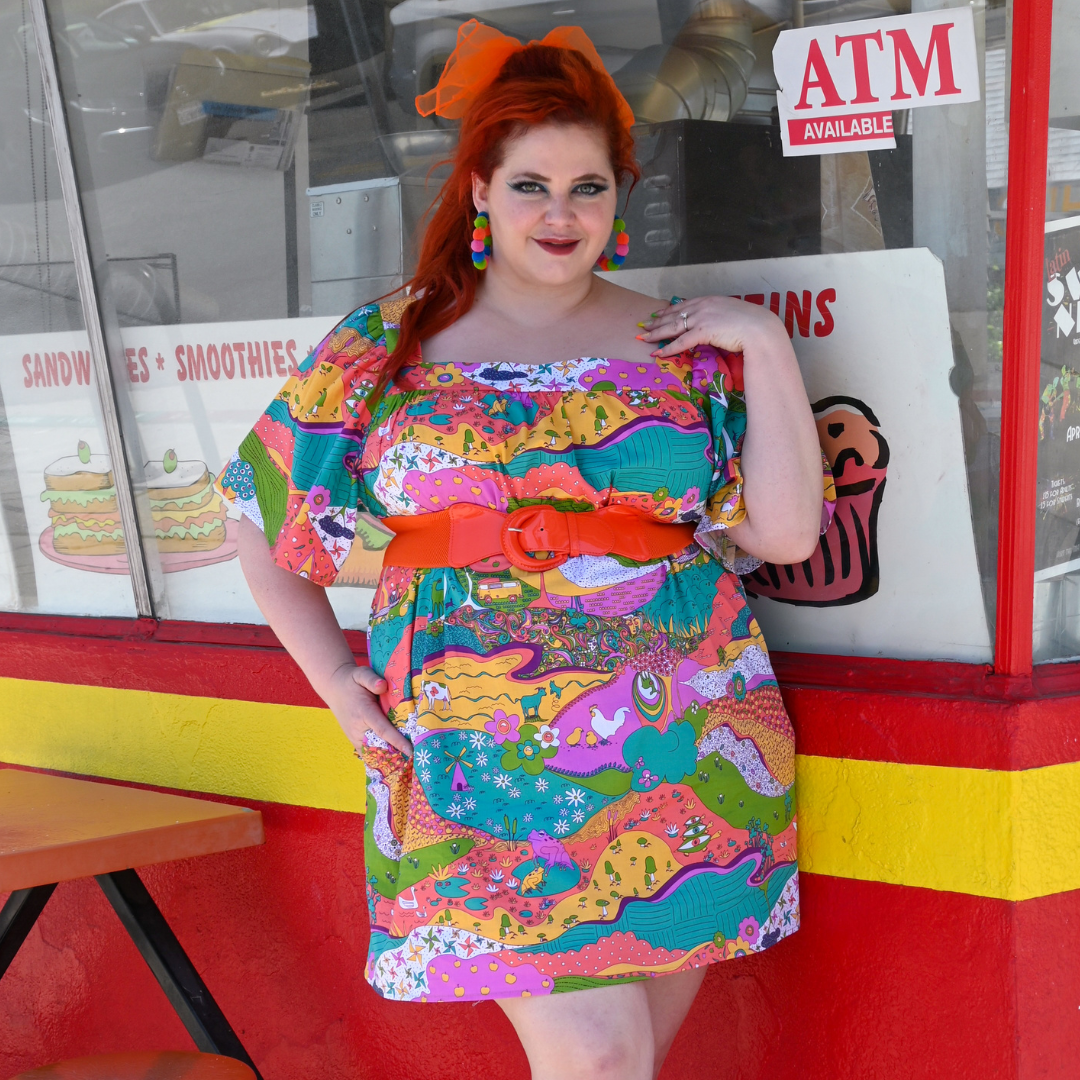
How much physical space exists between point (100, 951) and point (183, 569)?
0.97 m

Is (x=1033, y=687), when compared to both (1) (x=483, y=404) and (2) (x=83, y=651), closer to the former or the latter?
(1) (x=483, y=404)

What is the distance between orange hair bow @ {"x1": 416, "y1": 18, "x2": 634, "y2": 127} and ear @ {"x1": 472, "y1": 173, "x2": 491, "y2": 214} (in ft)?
0.43

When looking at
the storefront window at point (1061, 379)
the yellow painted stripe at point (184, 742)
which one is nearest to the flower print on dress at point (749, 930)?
the storefront window at point (1061, 379)

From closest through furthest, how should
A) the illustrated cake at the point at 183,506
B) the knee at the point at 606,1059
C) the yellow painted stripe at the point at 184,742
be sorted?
the knee at the point at 606,1059
the yellow painted stripe at the point at 184,742
the illustrated cake at the point at 183,506

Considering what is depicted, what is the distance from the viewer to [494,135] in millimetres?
1971

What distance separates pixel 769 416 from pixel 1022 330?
1.35 ft

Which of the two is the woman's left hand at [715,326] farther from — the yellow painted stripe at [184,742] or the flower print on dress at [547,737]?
the yellow painted stripe at [184,742]

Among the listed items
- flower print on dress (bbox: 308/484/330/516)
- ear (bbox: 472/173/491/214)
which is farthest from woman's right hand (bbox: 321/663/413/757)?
ear (bbox: 472/173/491/214)

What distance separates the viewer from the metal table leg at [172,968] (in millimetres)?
2533

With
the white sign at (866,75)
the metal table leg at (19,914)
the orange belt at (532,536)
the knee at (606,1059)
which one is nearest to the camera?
the knee at (606,1059)

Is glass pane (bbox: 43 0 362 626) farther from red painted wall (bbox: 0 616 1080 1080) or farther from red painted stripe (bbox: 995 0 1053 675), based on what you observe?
red painted stripe (bbox: 995 0 1053 675)

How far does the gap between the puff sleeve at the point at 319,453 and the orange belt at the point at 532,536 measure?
5.2 inches

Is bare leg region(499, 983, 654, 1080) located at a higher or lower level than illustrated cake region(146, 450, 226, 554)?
lower

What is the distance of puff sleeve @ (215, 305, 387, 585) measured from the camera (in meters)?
2.01
